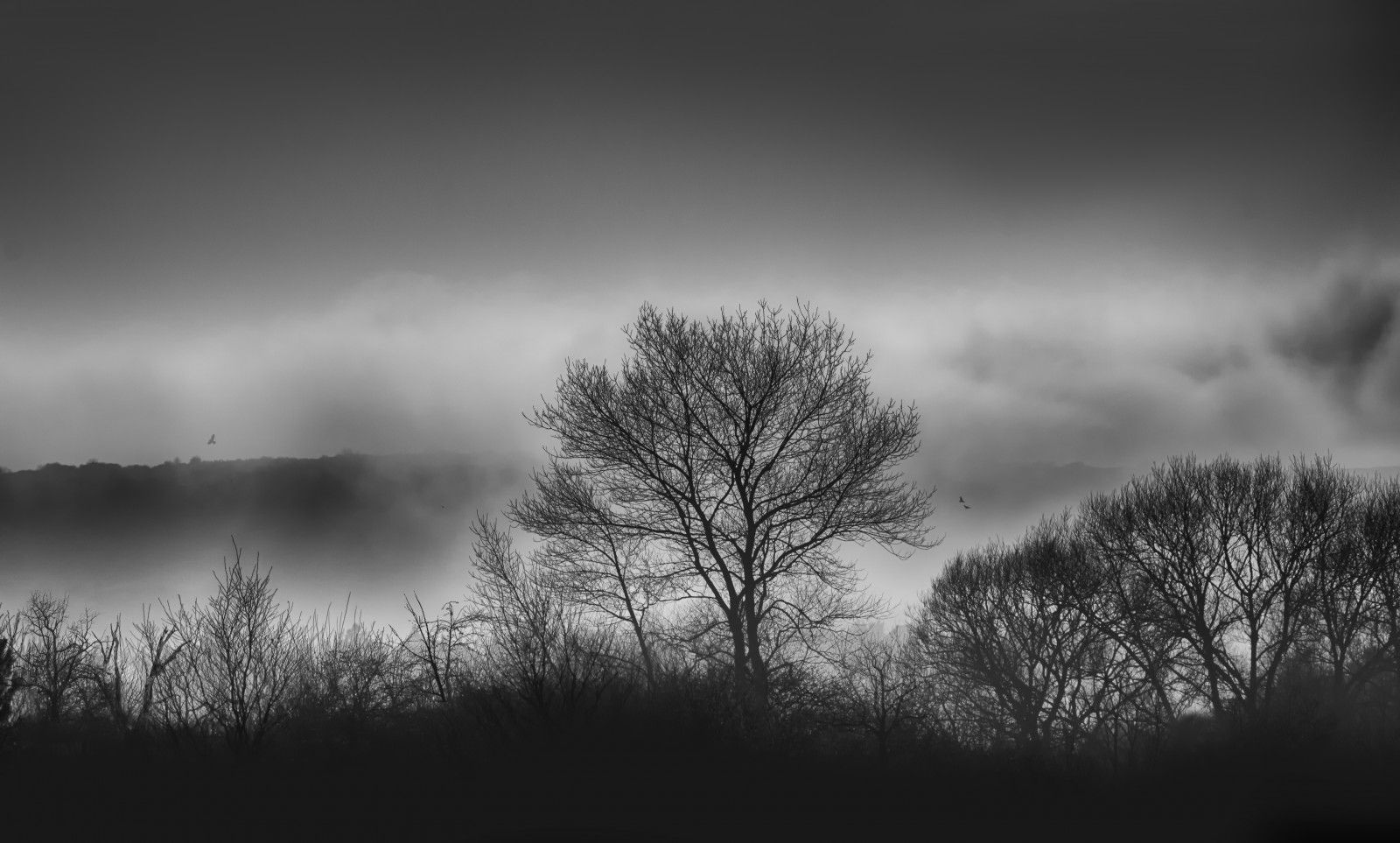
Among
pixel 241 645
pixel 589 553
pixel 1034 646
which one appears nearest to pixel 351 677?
pixel 241 645

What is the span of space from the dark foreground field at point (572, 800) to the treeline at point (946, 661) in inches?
40.7

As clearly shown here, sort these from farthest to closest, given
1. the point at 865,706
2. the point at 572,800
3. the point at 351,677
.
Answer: the point at 351,677, the point at 865,706, the point at 572,800

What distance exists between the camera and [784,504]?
1820cm

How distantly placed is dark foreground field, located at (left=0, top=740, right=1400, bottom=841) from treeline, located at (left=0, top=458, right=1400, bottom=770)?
1.03 metres

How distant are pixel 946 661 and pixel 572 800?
112ft

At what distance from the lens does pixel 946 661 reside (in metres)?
42.3

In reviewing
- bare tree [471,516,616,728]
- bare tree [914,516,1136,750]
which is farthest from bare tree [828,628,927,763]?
bare tree [914,516,1136,750]

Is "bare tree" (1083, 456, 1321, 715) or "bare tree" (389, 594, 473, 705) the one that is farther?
"bare tree" (1083, 456, 1321, 715)

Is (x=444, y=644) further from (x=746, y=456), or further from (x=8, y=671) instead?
(x=8, y=671)

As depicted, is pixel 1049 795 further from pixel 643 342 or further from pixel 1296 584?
pixel 1296 584

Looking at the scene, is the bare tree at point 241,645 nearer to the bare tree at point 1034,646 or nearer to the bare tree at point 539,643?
the bare tree at point 539,643

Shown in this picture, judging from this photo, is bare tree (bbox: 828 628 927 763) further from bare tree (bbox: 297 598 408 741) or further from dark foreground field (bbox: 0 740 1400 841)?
bare tree (bbox: 297 598 408 741)

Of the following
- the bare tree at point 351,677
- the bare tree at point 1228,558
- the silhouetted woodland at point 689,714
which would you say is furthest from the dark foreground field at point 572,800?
the bare tree at point 1228,558

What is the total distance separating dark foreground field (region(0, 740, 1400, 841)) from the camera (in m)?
11.6
